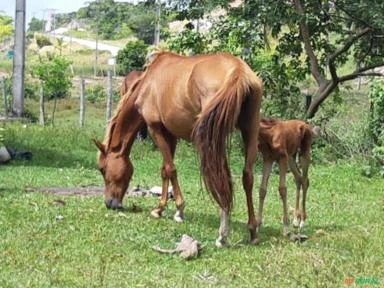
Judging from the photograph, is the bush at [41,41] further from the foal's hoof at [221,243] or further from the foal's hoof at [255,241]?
the foal's hoof at [221,243]

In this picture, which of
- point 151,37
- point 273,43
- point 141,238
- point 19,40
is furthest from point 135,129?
point 151,37

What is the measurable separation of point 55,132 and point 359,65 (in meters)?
7.67

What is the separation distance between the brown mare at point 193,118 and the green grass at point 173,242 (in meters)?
0.42

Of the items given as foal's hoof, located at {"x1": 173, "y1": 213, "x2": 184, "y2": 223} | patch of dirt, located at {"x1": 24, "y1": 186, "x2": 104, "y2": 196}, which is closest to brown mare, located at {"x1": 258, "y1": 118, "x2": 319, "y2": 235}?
foal's hoof, located at {"x1": 173, "y1": 213, "x2": 184, "y2": 223}

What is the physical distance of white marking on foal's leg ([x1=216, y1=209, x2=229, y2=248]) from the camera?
670 centimetres

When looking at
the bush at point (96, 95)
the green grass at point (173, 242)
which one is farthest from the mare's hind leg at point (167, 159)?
the bush at point (96, 95)

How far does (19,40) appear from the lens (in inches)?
851

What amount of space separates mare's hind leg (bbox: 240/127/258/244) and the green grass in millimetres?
162

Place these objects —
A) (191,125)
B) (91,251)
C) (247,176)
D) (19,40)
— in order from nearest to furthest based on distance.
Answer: (91,251), (247,176), (191,125), (19,40)

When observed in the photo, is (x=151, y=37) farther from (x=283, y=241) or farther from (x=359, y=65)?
(x=283, y=241)

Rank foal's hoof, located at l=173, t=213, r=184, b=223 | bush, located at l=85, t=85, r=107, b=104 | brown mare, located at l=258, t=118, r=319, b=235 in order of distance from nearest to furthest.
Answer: brown mare, located at l=258, t=118, r=319, b=235, foal's hoof, located at l=173, t=213, r=184, b=223, bush, located at l=85, t=85, r=107, b=104

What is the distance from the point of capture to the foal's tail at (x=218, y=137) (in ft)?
21.3

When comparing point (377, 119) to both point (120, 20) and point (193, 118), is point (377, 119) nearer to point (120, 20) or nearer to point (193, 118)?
point (193, 118)

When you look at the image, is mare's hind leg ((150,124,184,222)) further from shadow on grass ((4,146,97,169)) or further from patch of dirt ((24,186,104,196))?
shadow on grass ((4,146,97,169))
